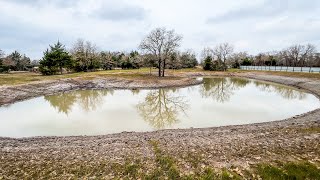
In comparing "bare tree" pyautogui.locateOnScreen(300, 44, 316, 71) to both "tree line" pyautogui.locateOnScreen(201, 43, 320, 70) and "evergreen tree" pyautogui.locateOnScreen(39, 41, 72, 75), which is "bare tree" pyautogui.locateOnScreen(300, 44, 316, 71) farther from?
"evergreen tree" pyautogui.locateOnScreen(39, 41, 72, 75)

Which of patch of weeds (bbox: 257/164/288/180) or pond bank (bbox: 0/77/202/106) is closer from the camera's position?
patch of weeds (bbox: 257/164/288/180)

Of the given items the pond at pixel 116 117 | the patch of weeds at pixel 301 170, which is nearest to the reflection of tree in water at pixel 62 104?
the pond at pixel 116 117

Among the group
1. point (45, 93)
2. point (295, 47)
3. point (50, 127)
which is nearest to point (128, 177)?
point (50, 127)

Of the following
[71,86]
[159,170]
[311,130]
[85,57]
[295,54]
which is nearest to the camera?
[159,170]

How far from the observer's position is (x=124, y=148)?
33.1ft

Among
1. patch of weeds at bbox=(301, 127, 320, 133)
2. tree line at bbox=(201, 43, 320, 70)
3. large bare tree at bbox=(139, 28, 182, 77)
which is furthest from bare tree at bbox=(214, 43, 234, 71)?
patch of weeds at bbox=(301, 127, 320, 133)

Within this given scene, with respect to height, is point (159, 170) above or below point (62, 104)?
above

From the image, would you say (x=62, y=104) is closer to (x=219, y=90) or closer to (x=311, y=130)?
(x=311, y=130)

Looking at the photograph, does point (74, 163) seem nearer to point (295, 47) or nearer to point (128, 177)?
point (128, 177)

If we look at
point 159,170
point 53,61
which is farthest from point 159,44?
point 159,170

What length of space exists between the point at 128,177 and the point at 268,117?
1484 cm

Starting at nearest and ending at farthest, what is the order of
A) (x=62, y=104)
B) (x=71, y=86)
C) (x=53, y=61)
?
(x=62, y=104) < (x=71, y=86) < (x=53, y=61)

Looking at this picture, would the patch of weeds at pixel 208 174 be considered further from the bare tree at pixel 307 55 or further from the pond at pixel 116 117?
the bare tree at pixel 307 55

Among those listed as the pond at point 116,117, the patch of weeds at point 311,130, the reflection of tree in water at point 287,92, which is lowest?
the pond at point 116,117
